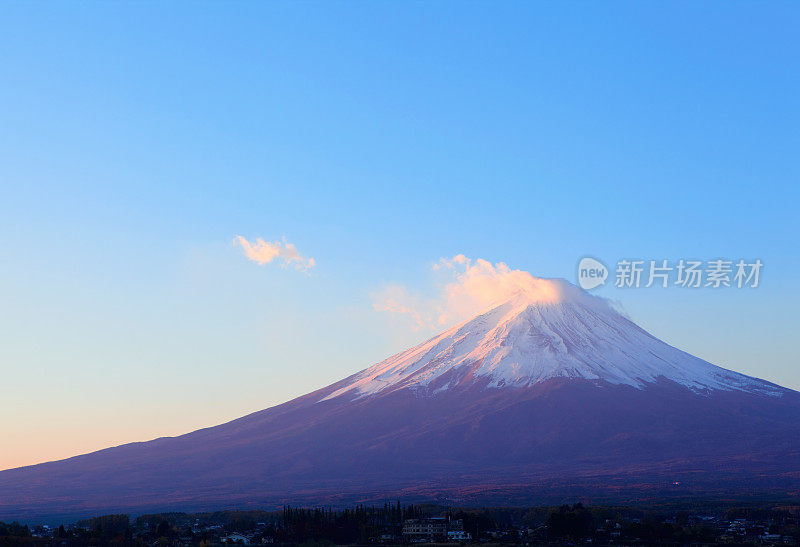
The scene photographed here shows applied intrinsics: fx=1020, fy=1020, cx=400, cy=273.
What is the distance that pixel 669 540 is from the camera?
9512 cm

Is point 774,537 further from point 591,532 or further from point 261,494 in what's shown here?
point 261,494

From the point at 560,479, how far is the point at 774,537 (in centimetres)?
8885

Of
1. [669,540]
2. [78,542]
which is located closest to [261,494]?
[78,542]

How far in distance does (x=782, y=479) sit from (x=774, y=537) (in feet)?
274

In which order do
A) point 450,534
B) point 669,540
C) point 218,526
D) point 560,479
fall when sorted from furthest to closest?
point 560,479
point 218,526
point 450,534
point 669,540

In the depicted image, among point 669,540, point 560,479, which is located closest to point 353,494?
point 560,479

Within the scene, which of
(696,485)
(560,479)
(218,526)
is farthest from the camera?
(560,479)

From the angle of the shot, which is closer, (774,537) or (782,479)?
(774,537)

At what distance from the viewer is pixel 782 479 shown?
175750 mm

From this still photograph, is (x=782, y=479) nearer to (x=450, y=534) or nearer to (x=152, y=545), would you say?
(x=450, y=534)

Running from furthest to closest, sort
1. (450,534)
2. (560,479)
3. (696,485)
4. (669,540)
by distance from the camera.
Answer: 1. (560,479)
2. (696,485)
3. (450,534)
4. (669,540)

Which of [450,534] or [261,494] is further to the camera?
[261,494]

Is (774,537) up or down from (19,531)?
down

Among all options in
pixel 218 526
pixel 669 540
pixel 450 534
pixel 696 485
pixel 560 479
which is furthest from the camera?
pixel 560 479
